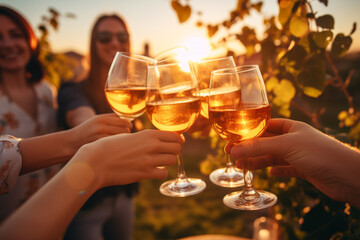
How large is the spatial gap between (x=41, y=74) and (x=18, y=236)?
3.44m

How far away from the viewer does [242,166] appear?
146 centimetres

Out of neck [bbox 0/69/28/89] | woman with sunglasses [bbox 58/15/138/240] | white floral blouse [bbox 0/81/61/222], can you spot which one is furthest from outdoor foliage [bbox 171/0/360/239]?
neck [bbox 0/69/28/89]

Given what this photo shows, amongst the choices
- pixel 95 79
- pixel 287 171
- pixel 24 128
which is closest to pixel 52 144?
pixel 287 171

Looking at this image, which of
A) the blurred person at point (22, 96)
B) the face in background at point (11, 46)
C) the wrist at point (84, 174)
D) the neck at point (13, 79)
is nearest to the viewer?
the wrist at point (84, 174)

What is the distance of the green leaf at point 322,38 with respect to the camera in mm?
1344

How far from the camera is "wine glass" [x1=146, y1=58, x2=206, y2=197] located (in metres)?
1.38

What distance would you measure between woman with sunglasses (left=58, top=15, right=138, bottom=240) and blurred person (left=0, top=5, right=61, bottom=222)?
1.34ft

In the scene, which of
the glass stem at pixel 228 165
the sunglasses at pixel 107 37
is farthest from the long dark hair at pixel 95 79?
the glass stem at pixel 228 165

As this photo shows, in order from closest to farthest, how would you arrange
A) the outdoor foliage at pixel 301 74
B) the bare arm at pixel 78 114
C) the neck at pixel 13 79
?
the outdoor foliage at pixel 301 74 < the bare arm at pixel 78 114 < the neck at pixel 13 79

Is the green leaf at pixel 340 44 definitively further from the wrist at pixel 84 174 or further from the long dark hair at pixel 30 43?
the long dark hair at pixel 30 43

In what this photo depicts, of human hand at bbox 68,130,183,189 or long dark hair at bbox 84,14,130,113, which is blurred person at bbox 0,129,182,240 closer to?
human hand at bbox 68,130,183,189

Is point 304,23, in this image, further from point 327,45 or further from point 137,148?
point 137,148

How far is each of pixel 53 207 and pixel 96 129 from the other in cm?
71

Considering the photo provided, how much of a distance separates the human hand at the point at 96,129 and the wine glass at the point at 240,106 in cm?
68
